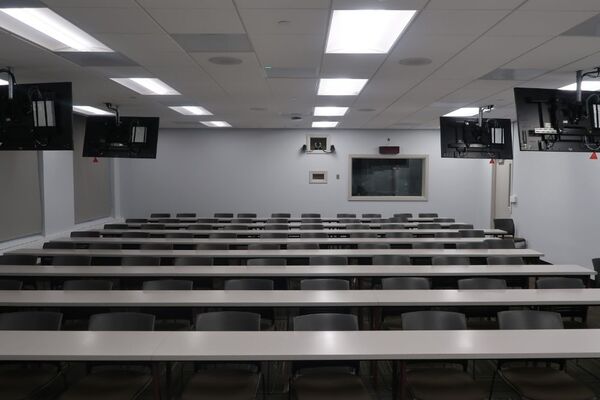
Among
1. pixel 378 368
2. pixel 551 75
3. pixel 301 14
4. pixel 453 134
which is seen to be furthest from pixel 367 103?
pixel 378 368

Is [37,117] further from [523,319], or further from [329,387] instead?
[523,319]

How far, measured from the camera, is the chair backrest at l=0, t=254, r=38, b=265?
590 centimetres

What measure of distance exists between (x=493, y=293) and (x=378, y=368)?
1.37 meters

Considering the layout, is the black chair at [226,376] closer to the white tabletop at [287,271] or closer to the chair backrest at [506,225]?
the white tabletop at [287,271]

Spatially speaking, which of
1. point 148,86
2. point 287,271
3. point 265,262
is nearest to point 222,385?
point 287,271

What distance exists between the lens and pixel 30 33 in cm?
422

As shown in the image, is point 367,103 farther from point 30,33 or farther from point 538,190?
point 30,33

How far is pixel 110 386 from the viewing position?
121 inches

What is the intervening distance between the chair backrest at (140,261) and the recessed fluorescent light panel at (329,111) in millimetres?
4803

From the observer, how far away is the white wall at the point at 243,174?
41.9ft

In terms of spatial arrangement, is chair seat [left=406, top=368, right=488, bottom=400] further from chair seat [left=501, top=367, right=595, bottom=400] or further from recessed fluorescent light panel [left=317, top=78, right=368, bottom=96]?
recessed fluorescent light panel [left=317, top=78, right=368, bottom=96]

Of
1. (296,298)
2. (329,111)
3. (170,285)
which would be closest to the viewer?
(296,298)

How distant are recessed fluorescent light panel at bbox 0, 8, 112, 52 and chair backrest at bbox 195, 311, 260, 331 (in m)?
2.93

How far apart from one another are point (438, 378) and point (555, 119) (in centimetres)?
391
